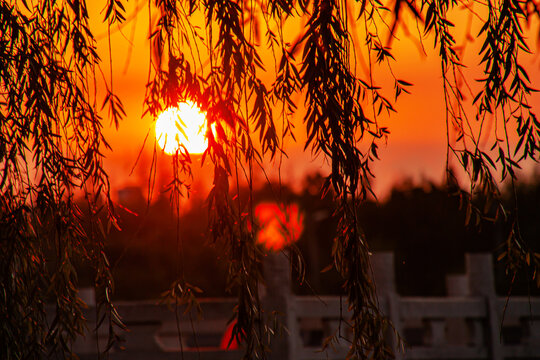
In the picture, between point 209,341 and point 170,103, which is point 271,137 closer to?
point 170,103

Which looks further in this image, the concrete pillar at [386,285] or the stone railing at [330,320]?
the concrete pillar at [386,285]

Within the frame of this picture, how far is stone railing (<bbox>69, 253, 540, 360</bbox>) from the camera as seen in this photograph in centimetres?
511

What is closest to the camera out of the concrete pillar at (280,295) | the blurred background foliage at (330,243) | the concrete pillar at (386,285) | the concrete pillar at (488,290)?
the concrete pillar at (280,295)

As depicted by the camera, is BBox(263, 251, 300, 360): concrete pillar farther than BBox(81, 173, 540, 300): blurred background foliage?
No

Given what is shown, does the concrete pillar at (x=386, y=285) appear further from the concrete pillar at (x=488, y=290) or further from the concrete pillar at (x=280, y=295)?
the concrete pillar at (x=488, y=290)

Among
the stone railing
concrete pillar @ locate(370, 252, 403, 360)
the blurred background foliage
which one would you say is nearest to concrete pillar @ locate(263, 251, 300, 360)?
the stone railing

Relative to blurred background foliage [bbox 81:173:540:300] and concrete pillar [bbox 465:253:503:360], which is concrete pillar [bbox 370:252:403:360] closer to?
concrete pillar [bbox 465:253:503:360]

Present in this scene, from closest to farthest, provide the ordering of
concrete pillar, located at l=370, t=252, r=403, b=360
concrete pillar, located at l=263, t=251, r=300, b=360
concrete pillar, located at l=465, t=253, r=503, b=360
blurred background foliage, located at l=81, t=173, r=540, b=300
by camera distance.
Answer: concrete pillar, located at l=263, t=251, r=300, b=360, concrete pillar, located at l=370, t=252, r=403, b=360, concrete pillar, located at l=465, t=253, r=503, b=360, blurred background foliage, located at l=81, t=173, r=540, b=300

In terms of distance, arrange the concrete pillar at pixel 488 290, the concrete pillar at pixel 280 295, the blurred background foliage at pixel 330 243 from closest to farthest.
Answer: the concrete pillar at pixel 280 295 < the concrete pillar at pixel 488 290 < the blurred background foliage at pixel 330 243

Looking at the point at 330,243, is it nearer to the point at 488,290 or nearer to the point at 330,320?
the point at 488,290

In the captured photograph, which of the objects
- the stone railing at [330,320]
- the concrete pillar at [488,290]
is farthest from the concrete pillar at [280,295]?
the concrete pillar at [488,290]

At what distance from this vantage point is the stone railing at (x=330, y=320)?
5113mm

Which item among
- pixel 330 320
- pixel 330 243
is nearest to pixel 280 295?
pixel 330 320

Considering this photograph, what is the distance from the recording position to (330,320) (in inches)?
220
